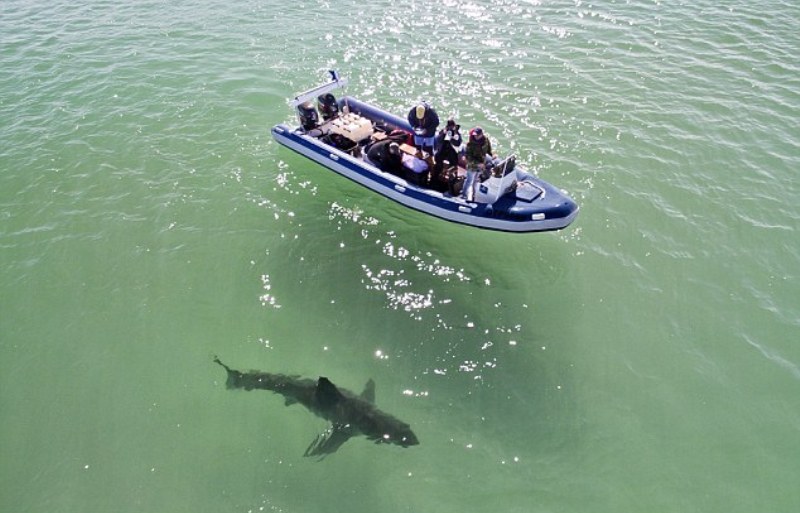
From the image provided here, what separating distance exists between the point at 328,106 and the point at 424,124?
3548 millimetres

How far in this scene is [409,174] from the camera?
593 inches

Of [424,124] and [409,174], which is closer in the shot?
[409,174]

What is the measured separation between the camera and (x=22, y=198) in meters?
16.6

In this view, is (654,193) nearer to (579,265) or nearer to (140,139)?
(579,265)

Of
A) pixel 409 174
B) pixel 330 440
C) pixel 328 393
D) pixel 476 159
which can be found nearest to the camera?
pixel 330 440

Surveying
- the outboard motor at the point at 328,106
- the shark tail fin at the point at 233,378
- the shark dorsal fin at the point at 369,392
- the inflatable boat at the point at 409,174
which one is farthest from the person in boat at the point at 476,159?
the shark tail fin at the point at 233,378

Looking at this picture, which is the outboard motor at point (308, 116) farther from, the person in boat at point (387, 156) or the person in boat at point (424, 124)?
the person in boat at point (424, 124)

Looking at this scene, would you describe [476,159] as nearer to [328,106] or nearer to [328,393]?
[328,106]

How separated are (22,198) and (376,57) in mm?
12415

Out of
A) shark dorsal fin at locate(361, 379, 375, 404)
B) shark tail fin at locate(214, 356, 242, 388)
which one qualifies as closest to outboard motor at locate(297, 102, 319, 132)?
shark tail fin at locate(214, 356, 242, 388)

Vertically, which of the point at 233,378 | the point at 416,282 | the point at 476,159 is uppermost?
the point at 476,159

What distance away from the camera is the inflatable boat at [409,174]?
1353 cm

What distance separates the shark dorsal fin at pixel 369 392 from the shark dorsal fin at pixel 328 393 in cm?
56

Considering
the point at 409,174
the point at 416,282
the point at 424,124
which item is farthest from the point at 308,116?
the point at 416,282
